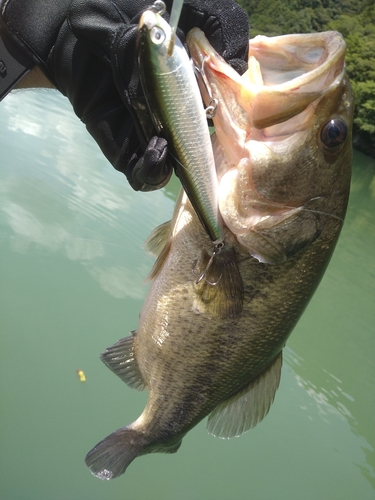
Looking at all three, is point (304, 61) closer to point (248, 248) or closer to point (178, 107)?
point (178, 107)

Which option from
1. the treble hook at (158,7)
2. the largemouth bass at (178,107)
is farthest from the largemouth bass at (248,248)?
the treble hook at (158,7)

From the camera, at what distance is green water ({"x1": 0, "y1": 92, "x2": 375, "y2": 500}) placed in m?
3.81

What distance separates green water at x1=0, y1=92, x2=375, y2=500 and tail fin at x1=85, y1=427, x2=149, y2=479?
1665mm

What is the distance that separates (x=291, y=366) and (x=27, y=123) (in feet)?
21.8

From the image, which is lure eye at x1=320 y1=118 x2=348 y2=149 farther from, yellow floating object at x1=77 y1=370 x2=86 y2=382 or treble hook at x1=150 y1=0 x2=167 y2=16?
yellow floating object at x1=77 y1=370 x2=86 y2=382

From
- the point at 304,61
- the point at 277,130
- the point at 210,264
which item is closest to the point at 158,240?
the point at 210,264

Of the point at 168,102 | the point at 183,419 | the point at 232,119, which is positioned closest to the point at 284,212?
the point at 232,119

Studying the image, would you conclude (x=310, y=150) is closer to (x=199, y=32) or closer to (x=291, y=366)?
(x=199, y=32)

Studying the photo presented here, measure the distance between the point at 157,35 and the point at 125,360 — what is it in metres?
1.49

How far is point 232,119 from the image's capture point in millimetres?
1703

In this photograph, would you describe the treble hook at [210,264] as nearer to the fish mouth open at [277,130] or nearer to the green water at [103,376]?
the fish mouth open at [277,130]

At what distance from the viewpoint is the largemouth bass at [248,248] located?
1.67 meters

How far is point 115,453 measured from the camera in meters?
2.15

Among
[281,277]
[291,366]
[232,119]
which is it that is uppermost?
[232,119]
